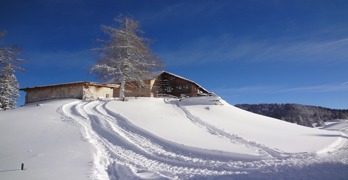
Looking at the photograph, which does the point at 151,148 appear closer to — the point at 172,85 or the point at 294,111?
the point at 172,85

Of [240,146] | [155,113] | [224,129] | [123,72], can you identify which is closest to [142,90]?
[123,72]

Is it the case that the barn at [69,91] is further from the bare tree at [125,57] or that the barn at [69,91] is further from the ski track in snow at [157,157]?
the ski track in snow at [157,157]

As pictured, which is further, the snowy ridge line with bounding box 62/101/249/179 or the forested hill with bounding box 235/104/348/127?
the forested hill with bounding box 235/104/348/127

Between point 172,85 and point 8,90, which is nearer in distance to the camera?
point 8,90

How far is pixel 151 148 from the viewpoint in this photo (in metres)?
16.5

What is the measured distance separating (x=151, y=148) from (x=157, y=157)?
5.90 ft

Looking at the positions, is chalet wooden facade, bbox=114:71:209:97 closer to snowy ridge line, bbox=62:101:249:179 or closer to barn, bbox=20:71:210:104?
barn, bbox=20:71:210:104

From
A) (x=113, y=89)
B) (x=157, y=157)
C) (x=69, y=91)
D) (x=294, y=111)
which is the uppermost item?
(x=113, y=89)

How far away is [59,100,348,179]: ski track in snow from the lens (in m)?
11.8

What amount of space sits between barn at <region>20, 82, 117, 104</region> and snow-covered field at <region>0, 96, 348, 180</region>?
33.5 ft

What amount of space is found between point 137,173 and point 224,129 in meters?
12.2

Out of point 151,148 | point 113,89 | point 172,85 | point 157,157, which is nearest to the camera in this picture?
point 157,157

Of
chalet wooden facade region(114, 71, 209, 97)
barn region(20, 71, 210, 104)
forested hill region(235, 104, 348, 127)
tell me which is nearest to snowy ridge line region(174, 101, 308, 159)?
barn region(20, 71, 210, 104)

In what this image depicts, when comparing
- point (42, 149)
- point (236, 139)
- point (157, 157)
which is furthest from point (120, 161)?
point (236, 139)
